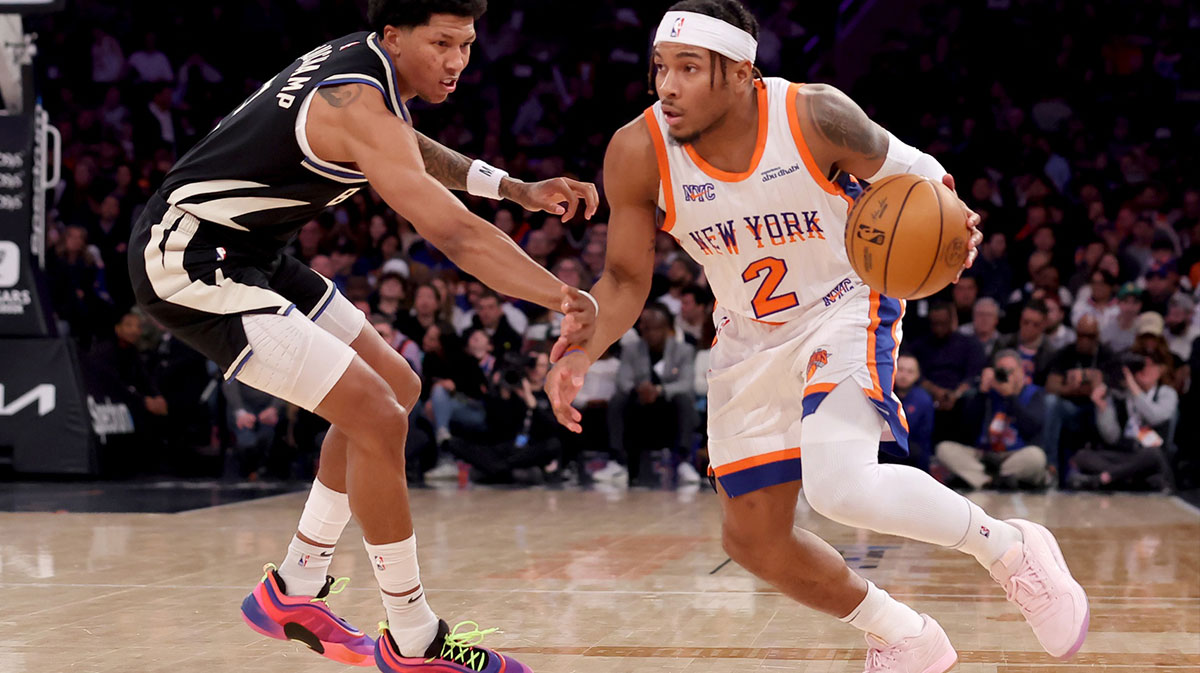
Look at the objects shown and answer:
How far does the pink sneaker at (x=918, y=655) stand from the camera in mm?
3799

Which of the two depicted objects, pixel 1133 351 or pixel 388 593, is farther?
pixel 1133 351

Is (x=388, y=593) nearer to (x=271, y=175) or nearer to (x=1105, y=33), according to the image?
(x=271, y=175)

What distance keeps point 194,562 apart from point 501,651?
265 centimetres

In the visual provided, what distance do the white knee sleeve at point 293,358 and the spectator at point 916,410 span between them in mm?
6880

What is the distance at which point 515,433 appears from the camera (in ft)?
35.8

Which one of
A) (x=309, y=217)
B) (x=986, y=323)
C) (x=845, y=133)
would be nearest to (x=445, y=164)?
(x=309, y=217)

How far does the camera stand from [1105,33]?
50.3 feet

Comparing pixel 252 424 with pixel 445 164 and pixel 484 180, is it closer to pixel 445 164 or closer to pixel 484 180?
pixel 445 164

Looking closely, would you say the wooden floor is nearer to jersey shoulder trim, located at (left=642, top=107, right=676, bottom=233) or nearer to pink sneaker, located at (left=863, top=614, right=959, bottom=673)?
pink sneaker, located at (left=863, top=614, right=959, bottom=673)

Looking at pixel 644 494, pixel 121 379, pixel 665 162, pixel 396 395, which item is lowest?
pixel 644 494

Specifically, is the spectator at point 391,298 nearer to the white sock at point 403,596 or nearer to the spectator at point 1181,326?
the spectator at point 1181,326

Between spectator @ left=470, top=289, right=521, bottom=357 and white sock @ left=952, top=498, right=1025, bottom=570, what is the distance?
7.91 m

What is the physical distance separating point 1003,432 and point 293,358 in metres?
7.66

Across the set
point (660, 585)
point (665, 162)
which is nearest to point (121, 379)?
point (660, 585)
